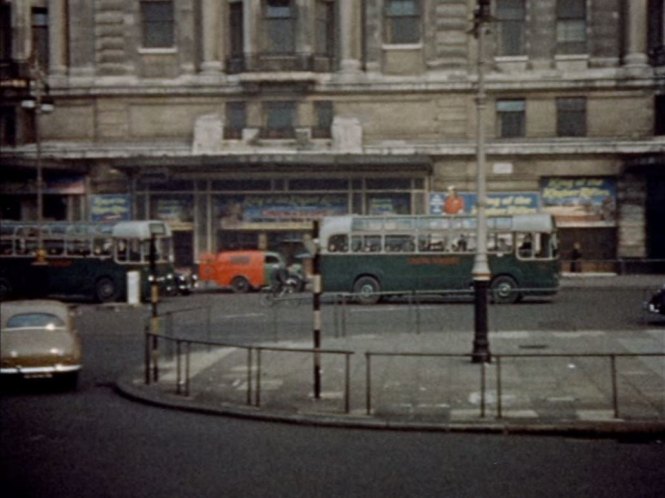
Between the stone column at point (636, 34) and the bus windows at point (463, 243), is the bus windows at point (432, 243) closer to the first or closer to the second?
the bus windows at point (463, 243)

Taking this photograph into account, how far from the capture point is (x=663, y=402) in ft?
53.6

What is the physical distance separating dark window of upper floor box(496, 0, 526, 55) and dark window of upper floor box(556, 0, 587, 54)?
1.58 m

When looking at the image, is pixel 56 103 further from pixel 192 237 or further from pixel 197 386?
pixel 197 386

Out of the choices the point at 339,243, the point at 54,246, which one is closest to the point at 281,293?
the point at 339,243

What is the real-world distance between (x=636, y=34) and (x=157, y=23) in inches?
849

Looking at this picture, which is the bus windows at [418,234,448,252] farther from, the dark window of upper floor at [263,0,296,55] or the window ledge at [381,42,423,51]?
the dark window of upper floor at [263,0,296,55]

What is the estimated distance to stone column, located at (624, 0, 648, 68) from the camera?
152ft

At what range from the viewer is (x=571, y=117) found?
47.2m

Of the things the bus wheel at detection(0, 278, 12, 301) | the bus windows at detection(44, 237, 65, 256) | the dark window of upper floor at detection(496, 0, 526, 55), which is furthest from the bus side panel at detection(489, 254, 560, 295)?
the bus wheel at detection(0, 278, 12, 301)

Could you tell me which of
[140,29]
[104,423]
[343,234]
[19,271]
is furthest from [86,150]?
[104,423]

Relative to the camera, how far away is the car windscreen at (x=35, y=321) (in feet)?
64.4

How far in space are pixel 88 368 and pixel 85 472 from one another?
35.5 ft

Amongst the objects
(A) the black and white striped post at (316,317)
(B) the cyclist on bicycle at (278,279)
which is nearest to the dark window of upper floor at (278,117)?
(B) the cyclist on bicycle at (278,279)

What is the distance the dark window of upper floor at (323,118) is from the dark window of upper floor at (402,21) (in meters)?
4.01
